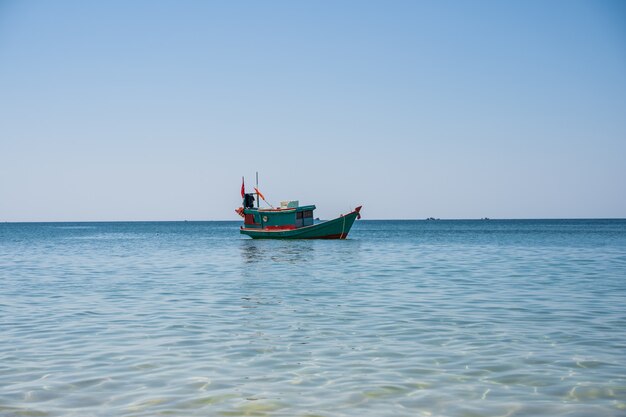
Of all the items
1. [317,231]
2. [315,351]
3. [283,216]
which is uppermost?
[283,216]

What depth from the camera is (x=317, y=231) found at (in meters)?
58.3

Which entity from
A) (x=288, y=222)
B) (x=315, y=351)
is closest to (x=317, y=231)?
(x=288, y=222)

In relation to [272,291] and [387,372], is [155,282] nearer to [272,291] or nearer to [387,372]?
[272,291]

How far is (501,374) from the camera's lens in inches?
324

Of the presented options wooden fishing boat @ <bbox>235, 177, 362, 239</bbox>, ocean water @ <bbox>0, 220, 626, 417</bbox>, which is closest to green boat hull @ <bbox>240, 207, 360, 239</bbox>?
wooden fishing boat @ <bbox>235, 177, 362, 239</bbox>

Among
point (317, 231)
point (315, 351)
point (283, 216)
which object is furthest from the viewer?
point (317, 231)

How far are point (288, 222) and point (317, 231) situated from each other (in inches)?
132

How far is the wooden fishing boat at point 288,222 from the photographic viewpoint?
185 ft

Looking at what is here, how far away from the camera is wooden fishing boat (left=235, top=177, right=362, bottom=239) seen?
185 feet

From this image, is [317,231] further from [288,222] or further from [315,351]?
[315,351]

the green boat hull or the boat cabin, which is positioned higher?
the boat cabin

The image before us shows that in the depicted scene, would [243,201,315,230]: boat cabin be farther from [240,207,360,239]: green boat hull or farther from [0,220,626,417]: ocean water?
[0,220,626,417]: ocean water

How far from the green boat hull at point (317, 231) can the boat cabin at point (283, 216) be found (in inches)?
18.7

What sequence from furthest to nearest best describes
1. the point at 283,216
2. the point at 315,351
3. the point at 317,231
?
1. the point at 317,231
2. the point at 283,216
3. the point at 315,351
